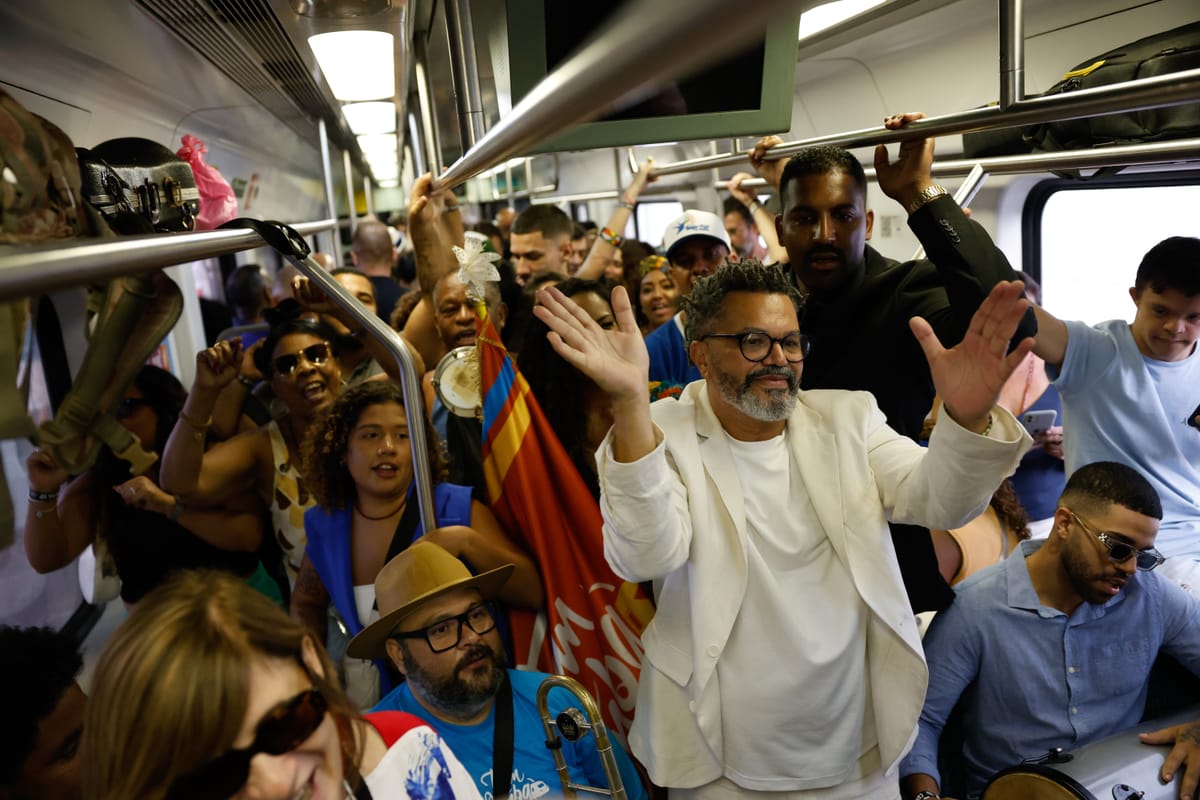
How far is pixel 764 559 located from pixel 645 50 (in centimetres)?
158

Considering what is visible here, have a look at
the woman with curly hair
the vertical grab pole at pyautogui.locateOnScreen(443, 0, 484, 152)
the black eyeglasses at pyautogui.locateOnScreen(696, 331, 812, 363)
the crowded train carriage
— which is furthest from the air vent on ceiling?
the black eyeglasses at pyautogui.locateOnScreen(696, 331, 812, 363)

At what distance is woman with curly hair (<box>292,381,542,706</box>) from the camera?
2.42m

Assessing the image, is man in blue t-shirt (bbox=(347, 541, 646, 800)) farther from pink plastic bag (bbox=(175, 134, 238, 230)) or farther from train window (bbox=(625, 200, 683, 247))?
train window (bbox=(625, 200, 683, 247))

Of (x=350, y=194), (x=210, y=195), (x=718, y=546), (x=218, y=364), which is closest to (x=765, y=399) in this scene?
(x=718, y=546)

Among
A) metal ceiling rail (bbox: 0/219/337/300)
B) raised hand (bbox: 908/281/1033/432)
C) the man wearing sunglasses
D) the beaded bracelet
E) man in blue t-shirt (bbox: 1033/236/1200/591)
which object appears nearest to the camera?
metal ceiling rail (bbox: 0/219/337/300)

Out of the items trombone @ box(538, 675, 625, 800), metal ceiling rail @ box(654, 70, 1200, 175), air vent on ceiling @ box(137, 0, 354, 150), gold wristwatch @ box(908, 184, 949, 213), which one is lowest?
trombone @ box(538, 675, 625, 800)

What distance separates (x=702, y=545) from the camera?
6.52 ft

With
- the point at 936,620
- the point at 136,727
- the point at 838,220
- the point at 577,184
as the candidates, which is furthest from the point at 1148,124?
the point at 577,184

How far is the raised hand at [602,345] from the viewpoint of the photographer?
1.82 meters

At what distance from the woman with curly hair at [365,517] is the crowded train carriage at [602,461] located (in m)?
0.01

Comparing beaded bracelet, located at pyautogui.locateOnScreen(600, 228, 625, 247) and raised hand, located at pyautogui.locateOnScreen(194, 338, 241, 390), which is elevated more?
beaded bracelet, located at pyautogui.locateOnScreen(600, 228, 625, 247)

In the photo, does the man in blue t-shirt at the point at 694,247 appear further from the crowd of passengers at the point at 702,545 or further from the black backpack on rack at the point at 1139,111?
the black backpack on rack at the point at 1139,111

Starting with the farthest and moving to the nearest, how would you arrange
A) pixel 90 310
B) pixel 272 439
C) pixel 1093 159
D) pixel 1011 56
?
pixel 272 439
pixel 1093 159
pixel 1011 56
pixel 90 310

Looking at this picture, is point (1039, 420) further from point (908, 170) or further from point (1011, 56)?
point (1011, 56)
